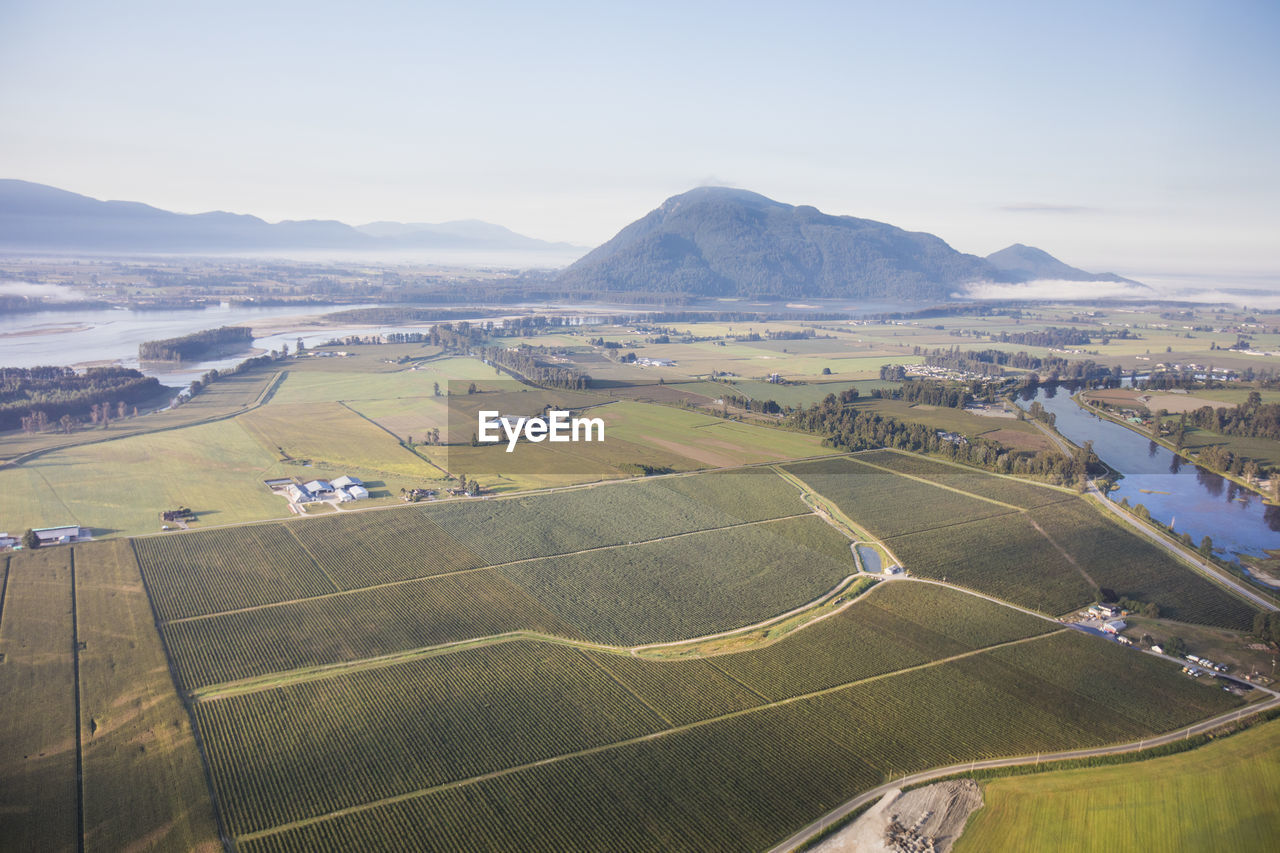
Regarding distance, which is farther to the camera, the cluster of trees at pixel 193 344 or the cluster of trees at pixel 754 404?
the cluster of trees at pixel 193 344

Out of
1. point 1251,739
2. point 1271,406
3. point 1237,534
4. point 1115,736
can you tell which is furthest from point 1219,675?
point 1271,406

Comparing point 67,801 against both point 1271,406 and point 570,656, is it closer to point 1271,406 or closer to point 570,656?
point 570,656

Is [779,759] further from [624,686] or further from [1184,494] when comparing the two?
[1184,494]

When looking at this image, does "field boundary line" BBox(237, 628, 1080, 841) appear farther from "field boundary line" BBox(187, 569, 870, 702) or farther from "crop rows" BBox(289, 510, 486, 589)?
"crop rows" BBox(289, 510, 486, 589)

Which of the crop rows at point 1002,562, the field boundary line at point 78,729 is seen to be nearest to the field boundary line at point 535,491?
the field boundary line at point 78,729

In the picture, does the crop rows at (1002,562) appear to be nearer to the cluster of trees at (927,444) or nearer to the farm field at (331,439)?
the cluster of trees at (927,444)

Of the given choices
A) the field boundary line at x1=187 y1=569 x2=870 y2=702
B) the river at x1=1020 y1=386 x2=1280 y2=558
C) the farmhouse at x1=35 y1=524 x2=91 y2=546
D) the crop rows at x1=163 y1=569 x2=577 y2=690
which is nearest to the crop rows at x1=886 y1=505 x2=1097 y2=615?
the field boundary line at x1=187 y1=569 x2=870 y2=702
